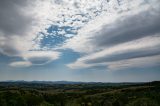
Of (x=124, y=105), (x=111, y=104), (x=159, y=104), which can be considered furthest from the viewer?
(x=111, y=104)

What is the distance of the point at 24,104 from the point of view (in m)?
148

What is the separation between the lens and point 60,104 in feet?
561

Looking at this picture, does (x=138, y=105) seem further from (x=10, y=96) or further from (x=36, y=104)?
(x=10, y=96)

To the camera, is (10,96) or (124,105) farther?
(10,96)

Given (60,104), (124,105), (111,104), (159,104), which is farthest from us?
(60,104)

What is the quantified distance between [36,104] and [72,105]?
29.3 m

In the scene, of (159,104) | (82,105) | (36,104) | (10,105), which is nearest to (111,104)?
(82,105)

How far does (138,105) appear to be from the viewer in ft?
439

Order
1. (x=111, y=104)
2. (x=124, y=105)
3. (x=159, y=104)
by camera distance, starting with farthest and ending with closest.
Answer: (x=111, y=104) < (x=124, y=105) < (x=159, y=104)

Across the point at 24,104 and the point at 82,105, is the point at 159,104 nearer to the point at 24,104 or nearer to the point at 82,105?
the point at 82,105

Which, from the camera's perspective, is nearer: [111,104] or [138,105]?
[138,105]

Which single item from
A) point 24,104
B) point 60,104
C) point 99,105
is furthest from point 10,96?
point 99,105

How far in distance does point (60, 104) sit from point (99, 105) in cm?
3422

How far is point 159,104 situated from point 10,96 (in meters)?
114
